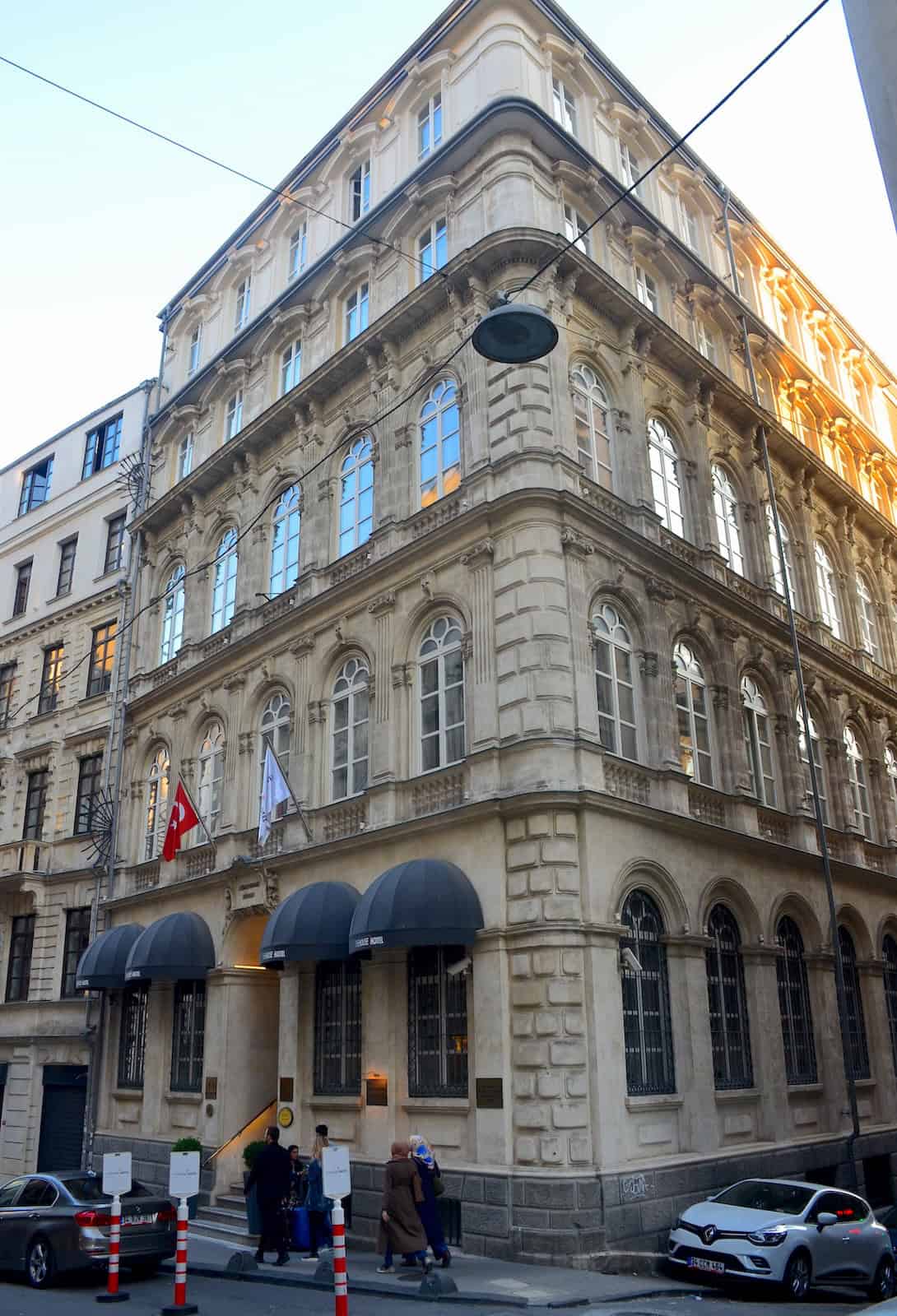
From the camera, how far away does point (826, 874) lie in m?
22.7

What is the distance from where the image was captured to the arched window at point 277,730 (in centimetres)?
2436

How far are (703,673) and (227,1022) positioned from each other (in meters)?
12.7

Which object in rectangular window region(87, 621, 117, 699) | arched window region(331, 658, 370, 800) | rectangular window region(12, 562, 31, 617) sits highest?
rectangular window region(12, 562, 31, 617)

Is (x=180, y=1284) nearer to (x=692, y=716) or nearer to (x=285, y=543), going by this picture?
(x=692, y=716)

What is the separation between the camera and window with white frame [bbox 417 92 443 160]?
25.4 m

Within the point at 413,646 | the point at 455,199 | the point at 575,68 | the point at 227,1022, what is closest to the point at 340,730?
the point at 413,646

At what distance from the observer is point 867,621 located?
105 feet

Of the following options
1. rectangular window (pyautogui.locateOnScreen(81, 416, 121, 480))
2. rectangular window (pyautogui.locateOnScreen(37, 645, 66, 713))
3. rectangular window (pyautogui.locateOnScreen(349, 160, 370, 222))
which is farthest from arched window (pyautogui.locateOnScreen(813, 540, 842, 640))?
rectangular window (pyautogui.locateOnScreen(37, 645, 66, 713))

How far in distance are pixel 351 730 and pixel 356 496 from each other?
5527 millimetres

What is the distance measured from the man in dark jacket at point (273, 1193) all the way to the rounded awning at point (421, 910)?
3.32 metres

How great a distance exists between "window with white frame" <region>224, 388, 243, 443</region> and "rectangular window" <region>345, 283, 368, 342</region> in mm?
4852

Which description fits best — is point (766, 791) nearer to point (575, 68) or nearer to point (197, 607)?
point (197, 607)

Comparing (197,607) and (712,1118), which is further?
(197,607)

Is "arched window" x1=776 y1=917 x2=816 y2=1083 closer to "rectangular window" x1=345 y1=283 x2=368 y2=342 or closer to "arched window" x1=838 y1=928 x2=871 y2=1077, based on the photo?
"arched window" x1=838 y1=928 x2=871 y2=1077
